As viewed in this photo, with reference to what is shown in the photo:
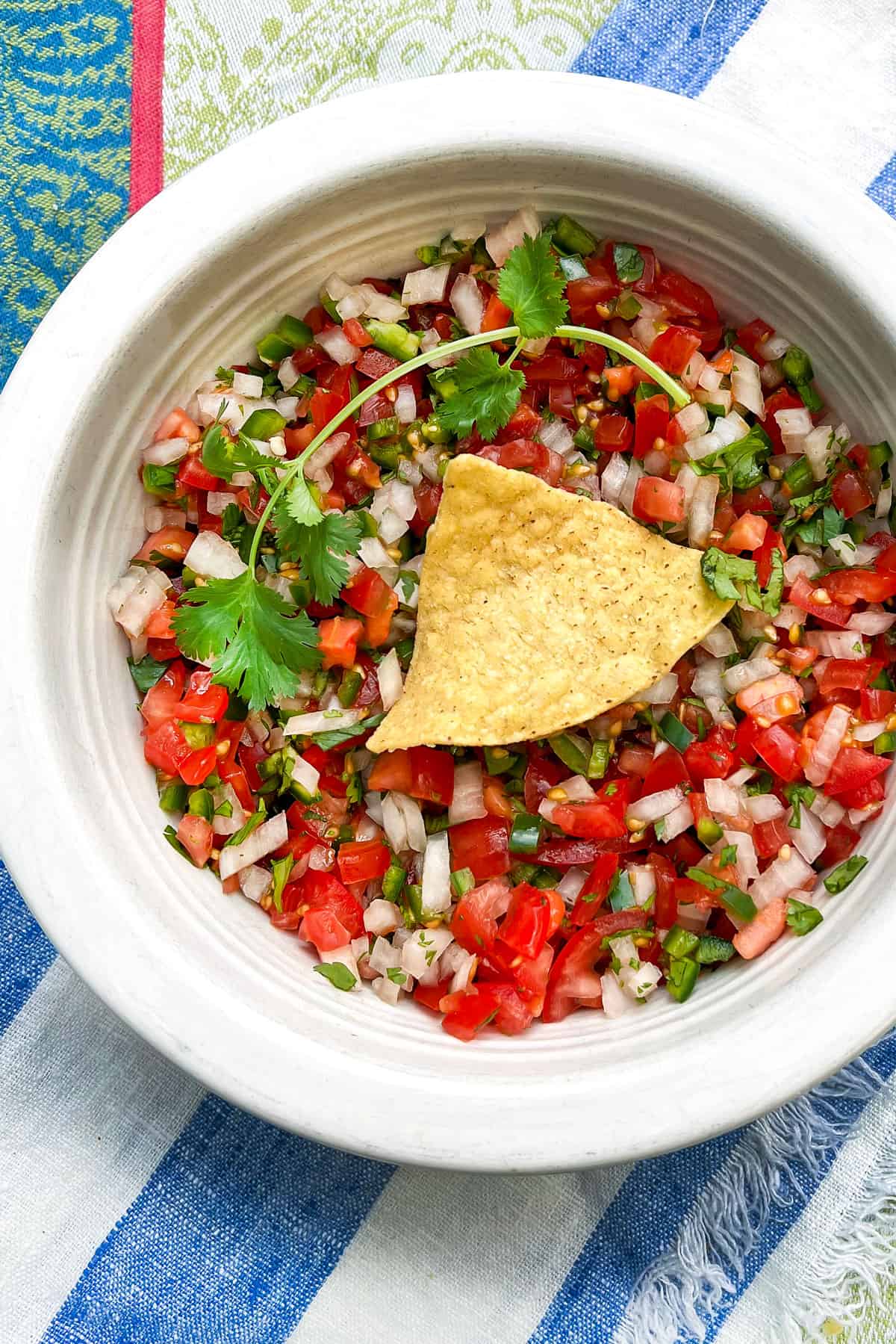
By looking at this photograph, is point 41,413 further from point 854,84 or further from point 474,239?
point 854,84

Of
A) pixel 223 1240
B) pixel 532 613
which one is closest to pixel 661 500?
pixel 532 613

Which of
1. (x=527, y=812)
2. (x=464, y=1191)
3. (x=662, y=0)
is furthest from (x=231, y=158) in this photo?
(x=464, y=1191)

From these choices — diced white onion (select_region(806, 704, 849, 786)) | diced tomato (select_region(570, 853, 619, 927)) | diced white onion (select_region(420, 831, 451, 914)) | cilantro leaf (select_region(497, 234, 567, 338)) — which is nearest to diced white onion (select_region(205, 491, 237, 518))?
cilantro leaf (select_region(497, 234, 567, 338))

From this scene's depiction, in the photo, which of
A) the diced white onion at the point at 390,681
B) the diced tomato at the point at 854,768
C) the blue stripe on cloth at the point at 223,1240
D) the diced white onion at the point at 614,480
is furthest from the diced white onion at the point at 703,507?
the blue stripe on cloth at the point at 223,1240

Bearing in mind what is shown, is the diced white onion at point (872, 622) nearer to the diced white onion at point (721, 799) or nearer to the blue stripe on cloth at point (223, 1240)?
the diced white onion at point (721, 799)

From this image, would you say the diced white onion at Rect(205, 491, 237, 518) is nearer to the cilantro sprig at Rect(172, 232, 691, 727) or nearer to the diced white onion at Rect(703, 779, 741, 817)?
the cilantro sprig at Rect(172, 232, 691, 727)
